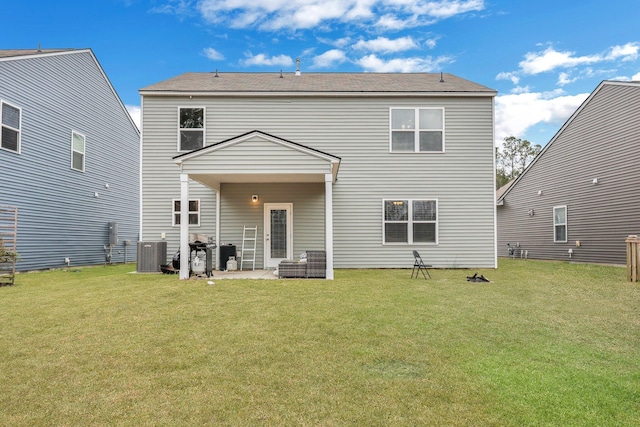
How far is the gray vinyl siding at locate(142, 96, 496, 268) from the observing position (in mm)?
11820

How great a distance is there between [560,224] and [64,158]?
760 inches

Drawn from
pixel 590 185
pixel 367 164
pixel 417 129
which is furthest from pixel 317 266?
pixel 590 185


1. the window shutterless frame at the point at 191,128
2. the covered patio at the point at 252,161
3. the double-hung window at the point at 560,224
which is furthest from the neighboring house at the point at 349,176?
the double-hung window at the point at 560,224

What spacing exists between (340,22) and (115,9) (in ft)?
32.4

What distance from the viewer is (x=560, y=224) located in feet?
51.8

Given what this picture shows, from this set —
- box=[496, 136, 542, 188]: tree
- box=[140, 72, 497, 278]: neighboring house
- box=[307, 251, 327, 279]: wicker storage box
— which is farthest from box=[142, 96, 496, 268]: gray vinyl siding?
box=[496, 136, 542, 188]: tree

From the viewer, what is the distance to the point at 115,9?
1555 cm

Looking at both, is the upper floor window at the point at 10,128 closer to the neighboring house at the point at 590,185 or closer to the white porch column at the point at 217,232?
the white porch column at the point at 217,232

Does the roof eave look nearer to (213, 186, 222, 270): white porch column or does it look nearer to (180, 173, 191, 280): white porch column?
(213, 186, 222, 270): white porch column

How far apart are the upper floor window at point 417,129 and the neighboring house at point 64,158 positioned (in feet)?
36.6

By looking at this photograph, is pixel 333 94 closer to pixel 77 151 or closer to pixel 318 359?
pixel 77 151

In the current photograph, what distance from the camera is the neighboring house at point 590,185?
12.5 metres

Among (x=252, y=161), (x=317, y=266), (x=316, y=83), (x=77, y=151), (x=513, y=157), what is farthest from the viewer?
(x=513, y=157)

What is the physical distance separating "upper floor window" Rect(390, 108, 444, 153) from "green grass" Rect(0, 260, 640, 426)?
6.34m
